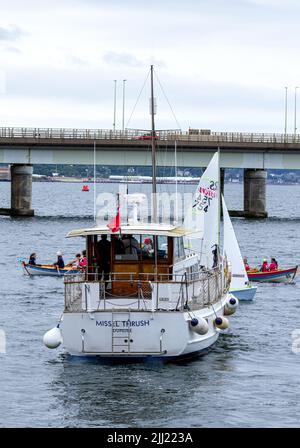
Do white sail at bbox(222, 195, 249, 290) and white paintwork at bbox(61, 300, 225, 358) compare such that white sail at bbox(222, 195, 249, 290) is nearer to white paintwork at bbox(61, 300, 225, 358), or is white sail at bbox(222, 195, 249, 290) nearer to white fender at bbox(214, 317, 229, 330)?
white fender at bbox(214, 317, 229, 330)

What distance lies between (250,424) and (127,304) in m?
8.49

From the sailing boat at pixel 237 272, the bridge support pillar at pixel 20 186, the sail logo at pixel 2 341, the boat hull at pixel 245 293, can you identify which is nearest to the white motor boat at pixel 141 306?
the sail logo at pixel 2 341

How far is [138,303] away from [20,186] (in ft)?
280

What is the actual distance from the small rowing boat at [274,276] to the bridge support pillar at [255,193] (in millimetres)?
60633

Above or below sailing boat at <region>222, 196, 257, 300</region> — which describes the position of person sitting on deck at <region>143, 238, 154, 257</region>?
above

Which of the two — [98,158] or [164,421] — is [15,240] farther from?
[164,421]

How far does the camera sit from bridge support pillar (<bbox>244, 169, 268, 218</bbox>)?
12694 centimetres

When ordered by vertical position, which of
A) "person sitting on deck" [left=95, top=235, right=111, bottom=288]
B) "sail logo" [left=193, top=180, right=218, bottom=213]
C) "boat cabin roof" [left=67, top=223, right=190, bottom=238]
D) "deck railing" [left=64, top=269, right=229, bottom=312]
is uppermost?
"sail logo" [left=193, top=180, right=218, bottom=213]

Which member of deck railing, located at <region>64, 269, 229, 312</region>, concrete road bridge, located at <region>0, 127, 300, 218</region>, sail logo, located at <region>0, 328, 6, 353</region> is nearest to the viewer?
deck railing, located at <region>64, 269, 229, 312</region>

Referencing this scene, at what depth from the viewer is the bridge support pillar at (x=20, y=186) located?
12212 cm

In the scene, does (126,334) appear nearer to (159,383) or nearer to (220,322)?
(159,383)

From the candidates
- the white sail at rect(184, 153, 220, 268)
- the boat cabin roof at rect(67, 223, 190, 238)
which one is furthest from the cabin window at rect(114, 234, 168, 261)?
the white sail at rect(184, 153, 220, 268)

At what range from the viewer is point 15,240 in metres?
98.8
